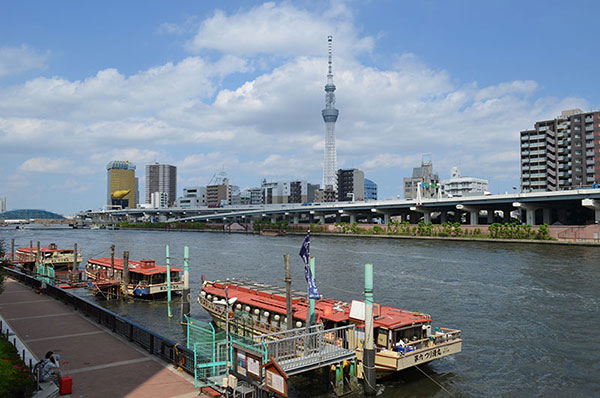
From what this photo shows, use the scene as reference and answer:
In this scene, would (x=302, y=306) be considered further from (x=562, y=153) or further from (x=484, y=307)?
(x=562, y=153)

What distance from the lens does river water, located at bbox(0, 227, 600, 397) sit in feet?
72.5

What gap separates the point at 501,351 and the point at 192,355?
60.3ft

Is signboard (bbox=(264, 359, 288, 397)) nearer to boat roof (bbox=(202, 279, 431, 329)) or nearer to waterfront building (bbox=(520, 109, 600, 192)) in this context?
boat roof (bbox=(202, 279, 431, 329))

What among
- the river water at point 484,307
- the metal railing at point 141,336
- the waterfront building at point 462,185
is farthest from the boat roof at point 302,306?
the waterfront building at point 462,185

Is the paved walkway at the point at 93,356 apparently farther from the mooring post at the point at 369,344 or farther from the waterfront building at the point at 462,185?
the waterfront building at the point at 462,185

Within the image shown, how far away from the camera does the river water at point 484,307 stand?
2211cm

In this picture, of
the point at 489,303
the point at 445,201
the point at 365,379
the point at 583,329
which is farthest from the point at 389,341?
the point at 445,201

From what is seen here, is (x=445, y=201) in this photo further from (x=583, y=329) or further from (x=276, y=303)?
(x=276, y=303)

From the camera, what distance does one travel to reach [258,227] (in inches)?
6693

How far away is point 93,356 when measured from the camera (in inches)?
792

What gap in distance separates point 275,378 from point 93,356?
32.3 ft

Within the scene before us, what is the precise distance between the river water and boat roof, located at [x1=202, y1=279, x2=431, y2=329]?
292 cm

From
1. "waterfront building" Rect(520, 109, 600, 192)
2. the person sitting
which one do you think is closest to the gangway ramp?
the person sitting

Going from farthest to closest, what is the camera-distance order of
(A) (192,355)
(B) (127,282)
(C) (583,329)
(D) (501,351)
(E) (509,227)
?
(E) (509,227) < (B) (127,282) < (C) (583,329) < (D) (501,351) < (A) (192,355)
